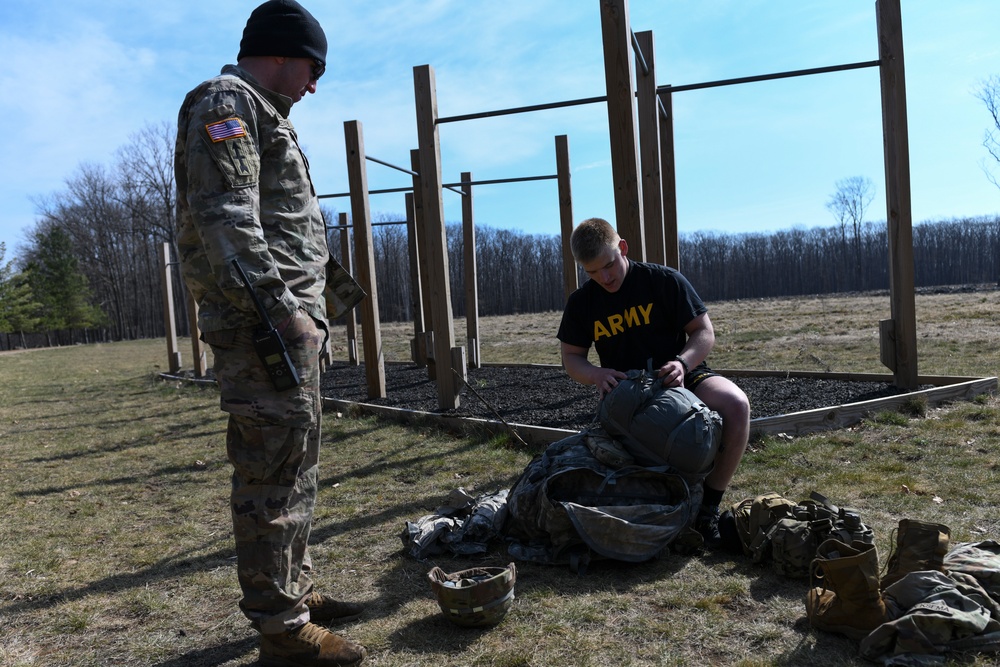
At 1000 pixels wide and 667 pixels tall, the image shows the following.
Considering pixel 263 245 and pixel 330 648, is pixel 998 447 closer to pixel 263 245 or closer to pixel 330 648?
pixel 330 648

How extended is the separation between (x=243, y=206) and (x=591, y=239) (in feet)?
5.89

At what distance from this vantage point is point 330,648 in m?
2.34

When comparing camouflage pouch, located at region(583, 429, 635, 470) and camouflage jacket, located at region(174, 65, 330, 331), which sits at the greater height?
camouflage jacket, located at region(174, 65, 330, 331)

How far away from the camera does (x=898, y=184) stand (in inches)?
255

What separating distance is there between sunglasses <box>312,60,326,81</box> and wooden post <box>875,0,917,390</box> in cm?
570

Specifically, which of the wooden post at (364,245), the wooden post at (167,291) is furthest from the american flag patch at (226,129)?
the wooden post at (167,291)

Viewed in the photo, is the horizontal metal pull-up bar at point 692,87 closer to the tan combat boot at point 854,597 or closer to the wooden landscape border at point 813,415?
the wooden landscape border at point 813,415

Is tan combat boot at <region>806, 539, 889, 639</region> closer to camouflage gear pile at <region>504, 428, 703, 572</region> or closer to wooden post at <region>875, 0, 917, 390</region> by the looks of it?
camouflage gear pile at <region>504, 428, 703, 572</region>

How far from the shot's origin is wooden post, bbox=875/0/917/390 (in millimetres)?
6414

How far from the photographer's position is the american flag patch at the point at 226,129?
2.19 metres

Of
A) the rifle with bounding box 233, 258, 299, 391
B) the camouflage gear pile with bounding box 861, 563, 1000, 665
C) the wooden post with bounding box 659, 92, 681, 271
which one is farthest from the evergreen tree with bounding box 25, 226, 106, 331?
the camouflage gear pile with bounding box 861, 563, 1000, 665

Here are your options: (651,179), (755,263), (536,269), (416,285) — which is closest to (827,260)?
(755,263)

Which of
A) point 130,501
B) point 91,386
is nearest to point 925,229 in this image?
point 91,386

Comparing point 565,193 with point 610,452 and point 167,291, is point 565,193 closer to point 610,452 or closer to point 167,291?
point 610,452
